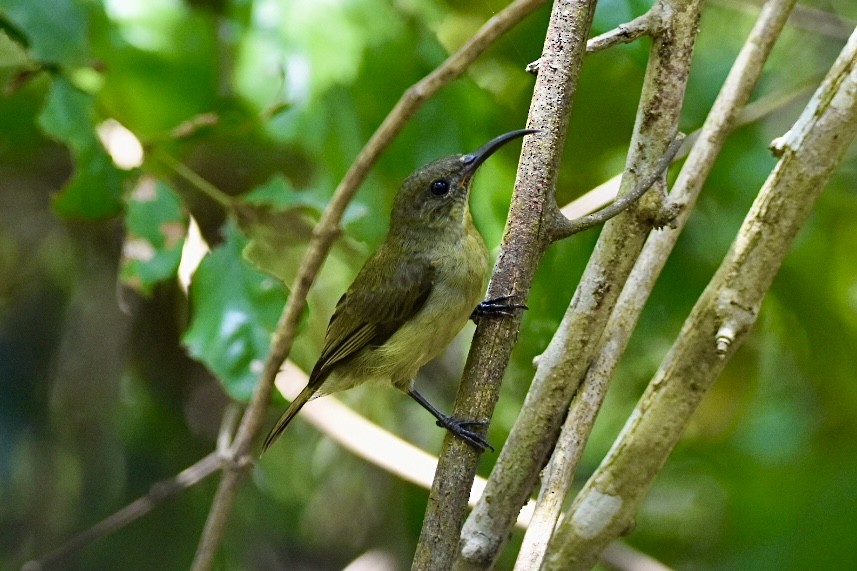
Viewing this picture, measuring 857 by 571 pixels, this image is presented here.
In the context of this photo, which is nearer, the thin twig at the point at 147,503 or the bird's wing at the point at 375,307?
the bird's wing at the point at 375,307

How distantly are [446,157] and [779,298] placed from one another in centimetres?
132

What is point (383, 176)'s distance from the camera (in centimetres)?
363

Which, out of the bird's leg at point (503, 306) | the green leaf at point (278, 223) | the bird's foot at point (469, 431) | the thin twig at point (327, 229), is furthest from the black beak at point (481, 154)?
the bird's foot at point (469, 431)

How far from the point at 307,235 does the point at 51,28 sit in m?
1.24

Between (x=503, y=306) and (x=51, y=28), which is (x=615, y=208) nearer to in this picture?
(x=503, y=306)

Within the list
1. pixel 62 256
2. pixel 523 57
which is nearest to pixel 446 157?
pixel 523 57

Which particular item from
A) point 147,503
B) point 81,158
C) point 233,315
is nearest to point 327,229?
point 233,315

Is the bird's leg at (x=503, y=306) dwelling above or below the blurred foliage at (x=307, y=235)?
below

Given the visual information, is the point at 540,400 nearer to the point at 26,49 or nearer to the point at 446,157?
the point at 446,157

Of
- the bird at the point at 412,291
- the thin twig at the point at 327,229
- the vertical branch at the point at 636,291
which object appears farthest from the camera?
the bird at the point at 412,291

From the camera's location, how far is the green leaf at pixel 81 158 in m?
2.93

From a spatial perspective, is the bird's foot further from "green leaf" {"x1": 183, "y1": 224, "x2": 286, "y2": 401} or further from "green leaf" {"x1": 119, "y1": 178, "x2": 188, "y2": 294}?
"green leaf" {"x1": 119, "y1": 178, "x2": 188, "y2": 294}

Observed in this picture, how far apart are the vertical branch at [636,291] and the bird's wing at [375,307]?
93 cm

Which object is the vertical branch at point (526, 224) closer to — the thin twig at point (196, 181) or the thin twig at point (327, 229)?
the thin twig at point (327, 229)
